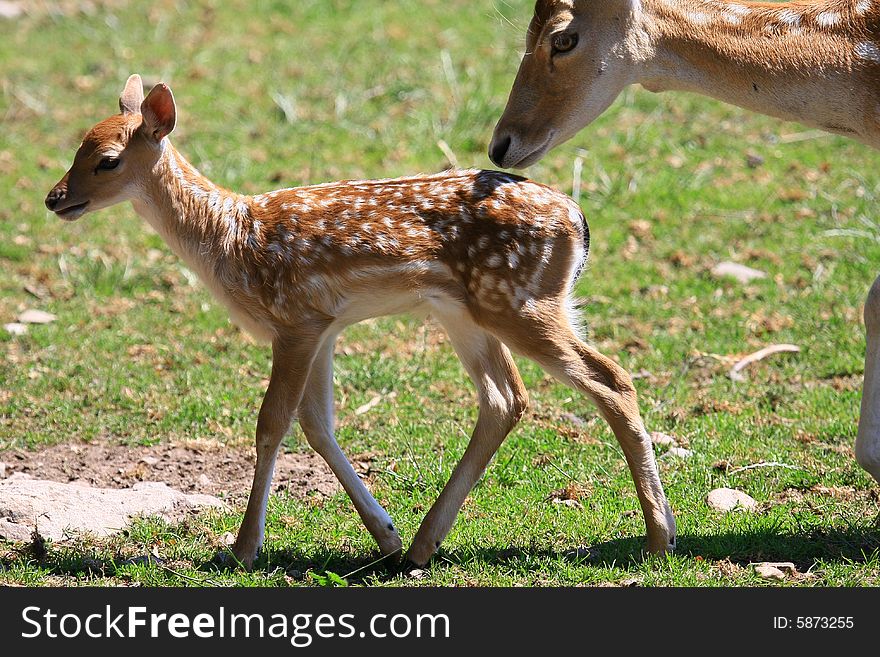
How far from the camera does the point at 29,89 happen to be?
13.5 metres

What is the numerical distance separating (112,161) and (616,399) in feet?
8.79

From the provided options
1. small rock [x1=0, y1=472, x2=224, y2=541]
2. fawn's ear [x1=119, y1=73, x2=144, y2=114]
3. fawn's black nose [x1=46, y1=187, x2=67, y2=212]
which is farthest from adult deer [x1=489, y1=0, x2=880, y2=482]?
small rock [x1=0, y1=472, x2=224, y2=541]

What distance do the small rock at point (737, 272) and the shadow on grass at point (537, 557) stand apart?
3.72m

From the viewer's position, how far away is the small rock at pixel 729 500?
20.4 ft

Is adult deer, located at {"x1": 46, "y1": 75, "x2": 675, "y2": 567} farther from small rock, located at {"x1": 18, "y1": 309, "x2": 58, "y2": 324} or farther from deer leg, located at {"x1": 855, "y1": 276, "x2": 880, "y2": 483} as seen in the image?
small rock, located at {"x1": 18, "y1": 309, "x2": 58, "y2": 324}

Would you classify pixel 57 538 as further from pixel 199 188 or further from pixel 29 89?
pixel 29 89

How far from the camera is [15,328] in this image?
895 centimetres

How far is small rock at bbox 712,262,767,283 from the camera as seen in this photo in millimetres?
9320

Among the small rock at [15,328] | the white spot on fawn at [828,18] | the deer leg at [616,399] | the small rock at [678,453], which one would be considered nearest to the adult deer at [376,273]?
the deer leg at [616,399]

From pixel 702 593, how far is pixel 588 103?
8.35 ft

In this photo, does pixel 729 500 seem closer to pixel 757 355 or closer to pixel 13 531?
pixel 757 355

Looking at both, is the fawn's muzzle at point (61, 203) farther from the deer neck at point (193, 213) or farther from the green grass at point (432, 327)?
the green grass at point (432, 327)

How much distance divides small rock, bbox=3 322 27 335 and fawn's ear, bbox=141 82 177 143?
3436 millimetres

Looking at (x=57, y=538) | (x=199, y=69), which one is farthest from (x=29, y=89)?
(x=57, y=538)
